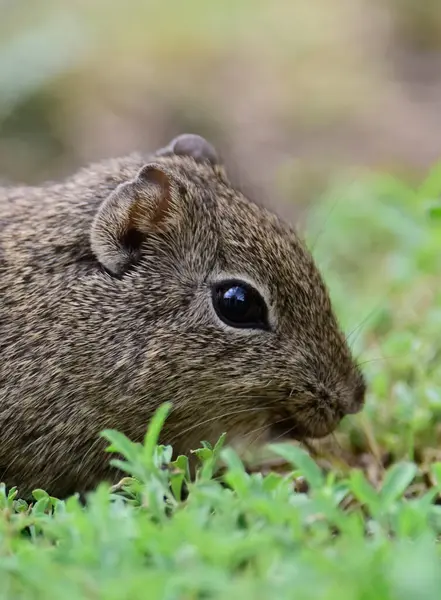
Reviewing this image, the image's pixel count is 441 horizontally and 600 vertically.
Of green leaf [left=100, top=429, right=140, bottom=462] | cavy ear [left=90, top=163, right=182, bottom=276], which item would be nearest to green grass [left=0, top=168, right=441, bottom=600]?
green leaf [left=100, top=429, right=140, bottom=462]

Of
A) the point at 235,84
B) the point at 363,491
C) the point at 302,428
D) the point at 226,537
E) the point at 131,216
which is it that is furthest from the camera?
the point at 235,84

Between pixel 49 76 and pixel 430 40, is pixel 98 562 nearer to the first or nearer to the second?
pixel 49 76

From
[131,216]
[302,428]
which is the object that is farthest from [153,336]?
[302,428]

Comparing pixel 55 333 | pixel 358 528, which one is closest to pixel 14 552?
pixel 358 528

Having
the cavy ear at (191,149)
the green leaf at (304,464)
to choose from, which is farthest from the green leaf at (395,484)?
the cavy ear at (191,149)

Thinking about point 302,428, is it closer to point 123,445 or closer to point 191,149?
point 123,445

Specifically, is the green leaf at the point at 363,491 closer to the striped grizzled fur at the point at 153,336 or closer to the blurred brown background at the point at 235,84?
the striped grizzled fur at the point at 153,336
